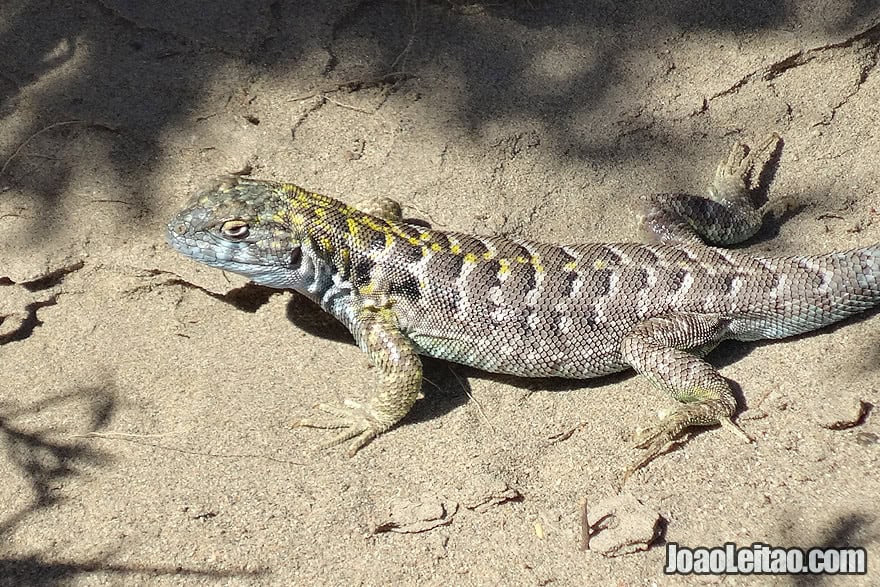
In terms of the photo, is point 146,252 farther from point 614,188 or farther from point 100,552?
point 614,188

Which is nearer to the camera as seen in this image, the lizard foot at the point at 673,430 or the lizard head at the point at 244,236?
the lizard foot at the point at 673,430

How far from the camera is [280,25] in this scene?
5805 millimetres

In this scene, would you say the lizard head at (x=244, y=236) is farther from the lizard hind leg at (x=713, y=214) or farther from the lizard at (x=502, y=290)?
the lizard hind leg at (x=713, y=214)

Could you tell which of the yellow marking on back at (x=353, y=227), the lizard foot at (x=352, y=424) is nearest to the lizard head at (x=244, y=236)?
the yellow marking on back at (x=353, y=227)

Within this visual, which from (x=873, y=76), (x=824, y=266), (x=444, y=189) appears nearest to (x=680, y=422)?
(x=824, y=266)

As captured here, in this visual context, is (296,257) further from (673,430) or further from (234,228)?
(673,430)

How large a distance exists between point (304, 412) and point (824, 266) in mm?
3119

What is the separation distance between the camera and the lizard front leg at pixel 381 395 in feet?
14.5

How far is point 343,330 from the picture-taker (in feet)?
16.8

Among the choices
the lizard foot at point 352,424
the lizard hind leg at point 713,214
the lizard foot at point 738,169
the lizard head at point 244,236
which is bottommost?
the lizard foot at point 352,424

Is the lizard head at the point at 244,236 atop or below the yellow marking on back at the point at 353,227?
below

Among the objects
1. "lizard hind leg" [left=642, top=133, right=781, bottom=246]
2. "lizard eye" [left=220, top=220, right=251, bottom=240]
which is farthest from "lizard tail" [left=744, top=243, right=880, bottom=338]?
"lizard eye" [left=220, top=220, right=251, bottom=240]

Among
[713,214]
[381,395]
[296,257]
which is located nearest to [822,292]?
[713,214]

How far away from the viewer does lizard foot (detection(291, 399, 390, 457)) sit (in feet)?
14.3
